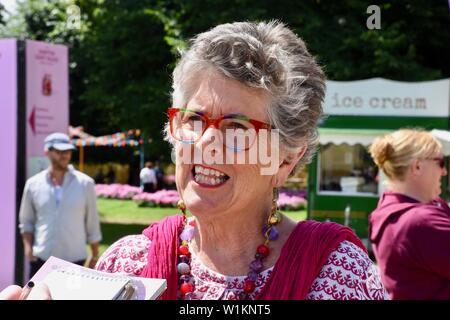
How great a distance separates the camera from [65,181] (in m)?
5.05

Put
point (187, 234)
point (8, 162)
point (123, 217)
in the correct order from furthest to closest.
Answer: point (123, 217) → point (8, 162) → point (187, 234)

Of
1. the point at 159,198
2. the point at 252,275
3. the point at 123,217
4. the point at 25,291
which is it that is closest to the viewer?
the point at 25,291

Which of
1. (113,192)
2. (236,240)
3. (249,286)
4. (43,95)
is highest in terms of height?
(43,95)

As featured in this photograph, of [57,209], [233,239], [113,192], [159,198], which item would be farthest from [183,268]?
[113,192]

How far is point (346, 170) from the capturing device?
10211mm

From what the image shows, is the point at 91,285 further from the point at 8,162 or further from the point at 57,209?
the point at 8,162

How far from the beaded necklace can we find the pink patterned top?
0.6 inches

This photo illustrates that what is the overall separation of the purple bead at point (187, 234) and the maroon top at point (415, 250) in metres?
1.32

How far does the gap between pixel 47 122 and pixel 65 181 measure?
1.41m

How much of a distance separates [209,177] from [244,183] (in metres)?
0.10

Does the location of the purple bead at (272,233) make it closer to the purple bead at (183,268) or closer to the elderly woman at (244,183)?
the elderly woman at (244,183)

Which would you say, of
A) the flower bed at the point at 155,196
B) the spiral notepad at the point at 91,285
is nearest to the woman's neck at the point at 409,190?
the spiral notepad at the point at 91,285

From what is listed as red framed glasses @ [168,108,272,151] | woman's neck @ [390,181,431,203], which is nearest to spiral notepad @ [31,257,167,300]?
red framed glasses @ [168,108,272,151]

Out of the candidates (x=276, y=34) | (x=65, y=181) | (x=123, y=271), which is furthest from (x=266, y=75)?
(x=65, y=181)
